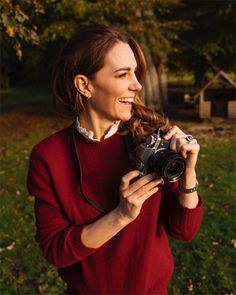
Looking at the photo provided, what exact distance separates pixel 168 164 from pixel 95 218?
48cm

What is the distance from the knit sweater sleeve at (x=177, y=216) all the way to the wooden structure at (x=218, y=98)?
38.3ft

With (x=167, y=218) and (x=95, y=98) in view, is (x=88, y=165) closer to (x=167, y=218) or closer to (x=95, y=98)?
(x=95, y=98)

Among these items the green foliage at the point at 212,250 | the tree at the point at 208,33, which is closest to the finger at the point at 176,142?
the green foliage at the point at 212,250

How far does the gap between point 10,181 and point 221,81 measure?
7.83 m

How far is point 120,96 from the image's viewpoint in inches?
81.9

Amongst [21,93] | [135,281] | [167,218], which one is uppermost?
[167,218]

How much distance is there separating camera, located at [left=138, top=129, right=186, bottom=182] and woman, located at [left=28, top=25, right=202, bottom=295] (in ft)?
0.12

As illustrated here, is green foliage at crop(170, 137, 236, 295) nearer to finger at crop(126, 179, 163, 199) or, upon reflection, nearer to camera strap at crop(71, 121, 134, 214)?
camera strap at crop(71, 121, 134, 214)

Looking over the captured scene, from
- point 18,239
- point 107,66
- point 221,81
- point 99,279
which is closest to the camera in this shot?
point 107,66

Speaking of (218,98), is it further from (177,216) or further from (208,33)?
(177,216)

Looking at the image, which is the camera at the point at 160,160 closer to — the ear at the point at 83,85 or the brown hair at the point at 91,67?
Result: the brown hair at the point at 91,67

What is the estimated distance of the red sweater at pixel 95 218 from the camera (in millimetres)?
2059

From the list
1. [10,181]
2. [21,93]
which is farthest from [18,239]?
[21,93]

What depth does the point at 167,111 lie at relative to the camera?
1675 centimetres
